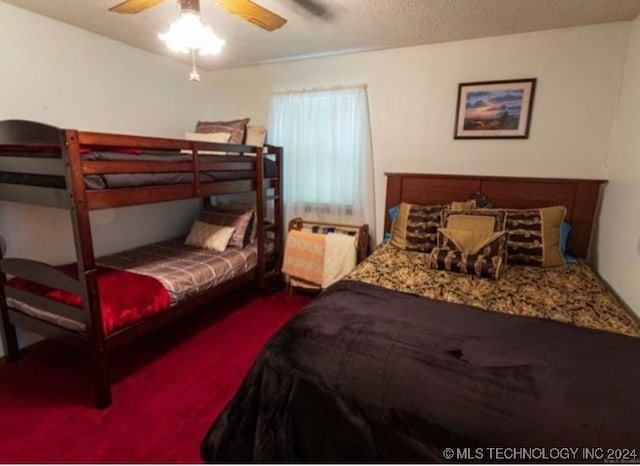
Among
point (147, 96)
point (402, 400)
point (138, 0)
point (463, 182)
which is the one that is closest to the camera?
point (402, 400)

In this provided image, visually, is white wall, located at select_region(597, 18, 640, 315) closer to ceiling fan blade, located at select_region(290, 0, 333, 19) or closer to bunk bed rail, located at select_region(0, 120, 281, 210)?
ceiling fan blade, located at select_region(290, 0, 333, 19)

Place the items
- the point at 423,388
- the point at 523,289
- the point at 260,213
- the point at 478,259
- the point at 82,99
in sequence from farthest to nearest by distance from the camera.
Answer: the point at 260,213
the point at 82,99
the point at 478,259
the point at 523,289
the point at 423,388

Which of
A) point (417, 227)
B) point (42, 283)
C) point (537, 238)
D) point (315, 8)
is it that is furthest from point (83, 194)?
point (537, 238)

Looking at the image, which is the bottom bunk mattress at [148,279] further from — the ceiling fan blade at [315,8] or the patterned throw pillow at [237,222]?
the ceiling fan blade at [315,8]

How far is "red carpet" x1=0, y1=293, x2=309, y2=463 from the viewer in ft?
Result: 5.10

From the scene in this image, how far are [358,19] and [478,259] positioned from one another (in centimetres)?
173

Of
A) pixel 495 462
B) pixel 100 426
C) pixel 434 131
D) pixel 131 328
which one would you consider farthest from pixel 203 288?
pixel 434 131

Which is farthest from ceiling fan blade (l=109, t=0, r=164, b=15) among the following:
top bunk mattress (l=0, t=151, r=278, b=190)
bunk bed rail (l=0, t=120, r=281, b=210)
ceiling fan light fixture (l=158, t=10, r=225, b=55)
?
top bunk mattress (l=0, t=151, r=278, b=190)

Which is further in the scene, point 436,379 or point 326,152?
point 326,152

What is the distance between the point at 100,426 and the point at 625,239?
3.02m

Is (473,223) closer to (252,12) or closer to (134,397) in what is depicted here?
(252,12)

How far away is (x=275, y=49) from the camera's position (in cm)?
286

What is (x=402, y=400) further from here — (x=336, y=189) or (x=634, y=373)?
(x=336, y=189)

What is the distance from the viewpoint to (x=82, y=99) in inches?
99.3
